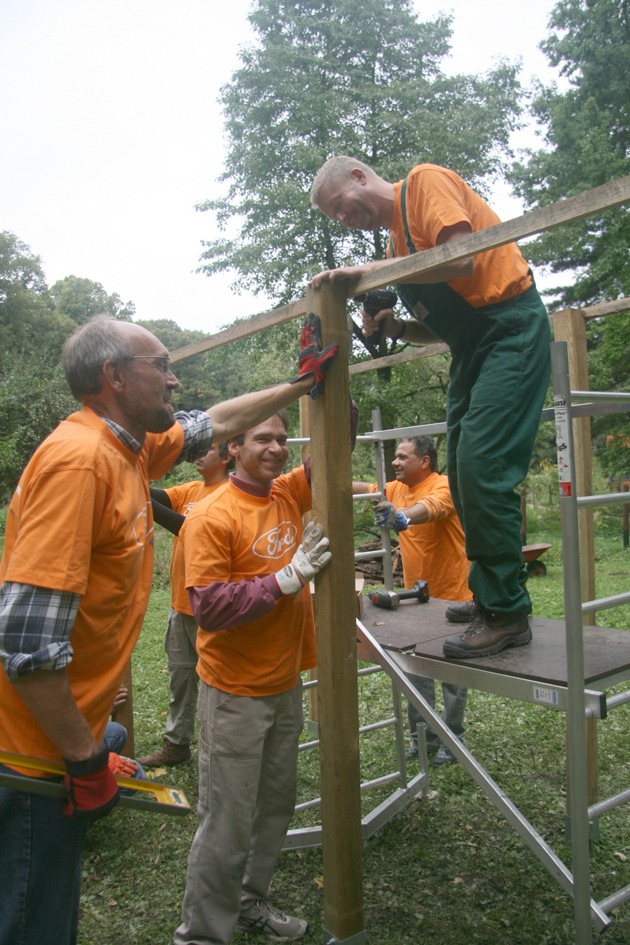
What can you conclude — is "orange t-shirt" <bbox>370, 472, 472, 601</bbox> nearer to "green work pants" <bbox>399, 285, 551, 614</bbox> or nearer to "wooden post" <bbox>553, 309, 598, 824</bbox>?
"wooden post" <bbox>553, 309, 598, 824</bbox>

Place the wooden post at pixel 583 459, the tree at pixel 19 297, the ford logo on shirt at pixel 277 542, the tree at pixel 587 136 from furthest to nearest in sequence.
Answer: the tree at pixel 19 297, the tree at pixel 587 136, the wooden post at pixel 583 459, the ford logo on shirt at pixel 277 542

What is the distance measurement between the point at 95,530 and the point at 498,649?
158 centimetres

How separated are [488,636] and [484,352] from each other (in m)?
1.05

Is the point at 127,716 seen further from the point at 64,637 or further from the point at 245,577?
the point at 64,637

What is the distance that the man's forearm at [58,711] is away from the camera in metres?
1.58

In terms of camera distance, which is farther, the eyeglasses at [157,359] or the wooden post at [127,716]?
the wooden post at [127,716]

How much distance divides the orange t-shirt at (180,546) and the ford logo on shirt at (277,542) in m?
1.41

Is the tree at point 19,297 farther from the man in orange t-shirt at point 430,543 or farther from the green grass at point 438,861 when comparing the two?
the green grass at point 438,861

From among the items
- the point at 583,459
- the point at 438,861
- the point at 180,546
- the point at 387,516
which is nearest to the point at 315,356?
the point at 387,516

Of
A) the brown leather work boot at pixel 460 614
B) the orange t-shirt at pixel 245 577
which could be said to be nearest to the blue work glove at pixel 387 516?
the brown leather work boot at pixel 460 614

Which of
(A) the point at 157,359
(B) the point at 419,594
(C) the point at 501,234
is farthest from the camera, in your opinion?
(B) the point at 419,594

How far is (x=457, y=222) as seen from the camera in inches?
93.4

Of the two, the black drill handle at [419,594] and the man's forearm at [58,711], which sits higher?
the man's forearm at [58,711]

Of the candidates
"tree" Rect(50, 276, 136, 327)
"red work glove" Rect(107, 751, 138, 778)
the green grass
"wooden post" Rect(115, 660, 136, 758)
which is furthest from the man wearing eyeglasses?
"tree" Rect(50, 276, 136, 327)
